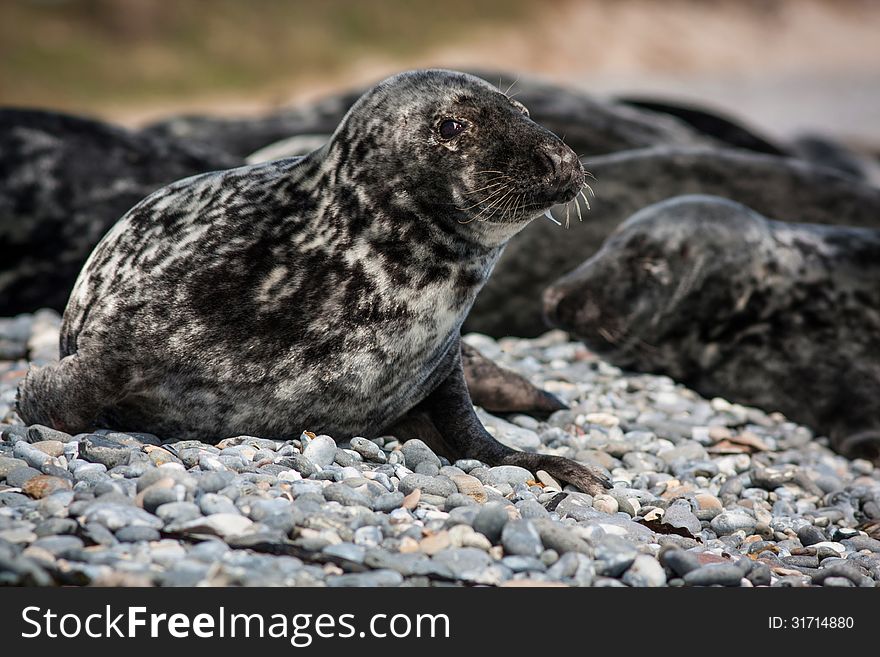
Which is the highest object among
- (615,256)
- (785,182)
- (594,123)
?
(594,123)

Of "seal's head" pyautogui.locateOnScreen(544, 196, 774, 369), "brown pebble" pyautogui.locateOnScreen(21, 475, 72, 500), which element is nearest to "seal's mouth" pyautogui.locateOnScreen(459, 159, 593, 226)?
"brown pebble" pyautogui.locateOnScreen(21, 475, 72, 500)

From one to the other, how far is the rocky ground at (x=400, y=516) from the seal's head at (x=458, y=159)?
2.89 ft

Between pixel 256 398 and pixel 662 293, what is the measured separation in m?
3.04

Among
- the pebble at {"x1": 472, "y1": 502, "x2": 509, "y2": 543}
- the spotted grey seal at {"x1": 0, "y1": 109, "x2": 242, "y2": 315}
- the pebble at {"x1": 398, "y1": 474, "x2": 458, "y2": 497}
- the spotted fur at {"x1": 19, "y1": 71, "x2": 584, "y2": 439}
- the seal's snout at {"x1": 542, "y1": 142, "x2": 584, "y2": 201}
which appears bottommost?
the pebble at {"x1": 472, "y1": 502, "x2": 509, "y2": 543}

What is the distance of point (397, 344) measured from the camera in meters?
3.56

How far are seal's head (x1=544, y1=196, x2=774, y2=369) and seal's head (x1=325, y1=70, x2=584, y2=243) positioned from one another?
2325 mm

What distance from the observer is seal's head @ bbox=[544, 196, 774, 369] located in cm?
582

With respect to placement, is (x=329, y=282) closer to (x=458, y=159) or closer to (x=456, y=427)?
(x=458, y=159)

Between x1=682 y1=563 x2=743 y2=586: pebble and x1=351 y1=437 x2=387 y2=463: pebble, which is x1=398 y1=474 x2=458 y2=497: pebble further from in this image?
x1=682 y1=563 x2=743 y2=586: pebble

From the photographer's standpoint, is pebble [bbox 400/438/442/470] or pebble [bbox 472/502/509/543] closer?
pebble [bbox 472/502/509/543]

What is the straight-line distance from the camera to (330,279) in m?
3.53

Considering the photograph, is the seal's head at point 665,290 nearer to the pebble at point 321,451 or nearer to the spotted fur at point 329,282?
the spotted fur at point 329,282
